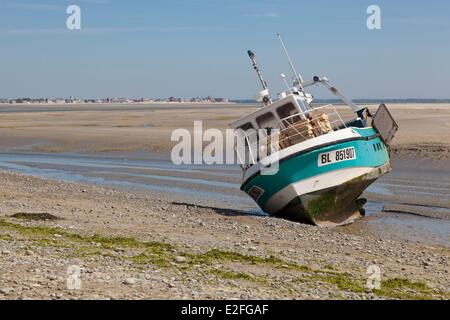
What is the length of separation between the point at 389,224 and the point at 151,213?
688cm

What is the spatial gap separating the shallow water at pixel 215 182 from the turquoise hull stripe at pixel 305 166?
1826mm

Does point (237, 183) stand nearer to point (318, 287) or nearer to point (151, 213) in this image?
point (151, 213)

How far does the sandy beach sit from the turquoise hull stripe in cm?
99

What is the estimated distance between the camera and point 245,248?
13352 millimetres

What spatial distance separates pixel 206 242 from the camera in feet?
45.8

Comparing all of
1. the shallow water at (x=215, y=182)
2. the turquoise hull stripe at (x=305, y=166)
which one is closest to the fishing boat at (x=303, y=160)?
the turquoise hull stripe at (x=305, y=166)

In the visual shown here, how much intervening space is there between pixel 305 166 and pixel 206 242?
15.5ft

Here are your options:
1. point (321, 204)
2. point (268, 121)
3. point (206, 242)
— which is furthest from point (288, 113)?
point (206, 242)

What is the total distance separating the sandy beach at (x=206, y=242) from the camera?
32.5 feet

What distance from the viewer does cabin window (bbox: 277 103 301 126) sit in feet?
61.4

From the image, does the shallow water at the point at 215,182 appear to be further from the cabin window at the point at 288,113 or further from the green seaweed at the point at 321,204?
the cabin window at the point at 288,113

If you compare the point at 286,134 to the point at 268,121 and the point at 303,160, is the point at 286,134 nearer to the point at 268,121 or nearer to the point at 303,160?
the point at 268,121

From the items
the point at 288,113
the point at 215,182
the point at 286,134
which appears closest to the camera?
the point at 286,134

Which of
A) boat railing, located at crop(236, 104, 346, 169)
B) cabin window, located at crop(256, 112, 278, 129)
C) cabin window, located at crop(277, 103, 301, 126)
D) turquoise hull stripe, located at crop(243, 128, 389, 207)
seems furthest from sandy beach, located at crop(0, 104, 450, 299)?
cabin window, located at crop(277, 103, 301, 126)
